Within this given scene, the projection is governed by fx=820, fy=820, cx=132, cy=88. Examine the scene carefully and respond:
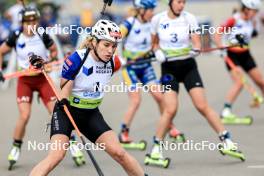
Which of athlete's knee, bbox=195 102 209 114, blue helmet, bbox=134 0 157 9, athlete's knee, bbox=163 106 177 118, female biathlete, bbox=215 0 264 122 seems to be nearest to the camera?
athlete's knee, bbox=195 102 209 114

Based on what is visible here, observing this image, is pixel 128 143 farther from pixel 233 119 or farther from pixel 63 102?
pixel 63 102

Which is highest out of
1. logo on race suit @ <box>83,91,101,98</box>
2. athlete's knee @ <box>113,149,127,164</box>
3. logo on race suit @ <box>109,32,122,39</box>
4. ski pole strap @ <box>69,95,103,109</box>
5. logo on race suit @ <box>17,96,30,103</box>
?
logo on race suit @ <box>109,32,122,39</box>

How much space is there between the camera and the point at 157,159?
1062 cm

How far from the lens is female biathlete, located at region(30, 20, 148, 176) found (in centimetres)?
846

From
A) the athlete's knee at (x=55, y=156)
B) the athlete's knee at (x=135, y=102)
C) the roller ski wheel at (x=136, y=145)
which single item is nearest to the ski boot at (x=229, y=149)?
the roller ski wheel at (x=136, y=145)

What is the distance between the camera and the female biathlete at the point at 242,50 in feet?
43.2

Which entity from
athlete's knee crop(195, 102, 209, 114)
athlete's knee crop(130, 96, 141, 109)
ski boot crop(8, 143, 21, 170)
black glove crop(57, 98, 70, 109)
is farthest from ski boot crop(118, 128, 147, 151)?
black glove crop(57, 98, 70, 109)

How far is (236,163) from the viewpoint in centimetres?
1061

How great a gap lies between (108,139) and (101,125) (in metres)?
0.20

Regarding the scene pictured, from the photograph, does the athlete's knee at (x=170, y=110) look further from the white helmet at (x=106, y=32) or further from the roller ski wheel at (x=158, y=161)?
the white helmet at (x=106, y=32)

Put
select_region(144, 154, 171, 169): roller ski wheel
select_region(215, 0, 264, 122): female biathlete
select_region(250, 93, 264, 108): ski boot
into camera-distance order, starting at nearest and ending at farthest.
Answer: select_region(144, 154, 171, 169): roller ski wheel
select_region(215, 0, 264, 122): female biathlete
select_region(250, 93, 264, 108): ski boot

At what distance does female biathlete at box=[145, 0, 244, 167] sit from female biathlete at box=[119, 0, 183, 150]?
92cm

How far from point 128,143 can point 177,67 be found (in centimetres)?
175

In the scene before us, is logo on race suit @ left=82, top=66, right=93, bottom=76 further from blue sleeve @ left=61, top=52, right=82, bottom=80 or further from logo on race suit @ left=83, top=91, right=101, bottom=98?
logo on race suit @ left=83, top=91, right=101, bottom=98
